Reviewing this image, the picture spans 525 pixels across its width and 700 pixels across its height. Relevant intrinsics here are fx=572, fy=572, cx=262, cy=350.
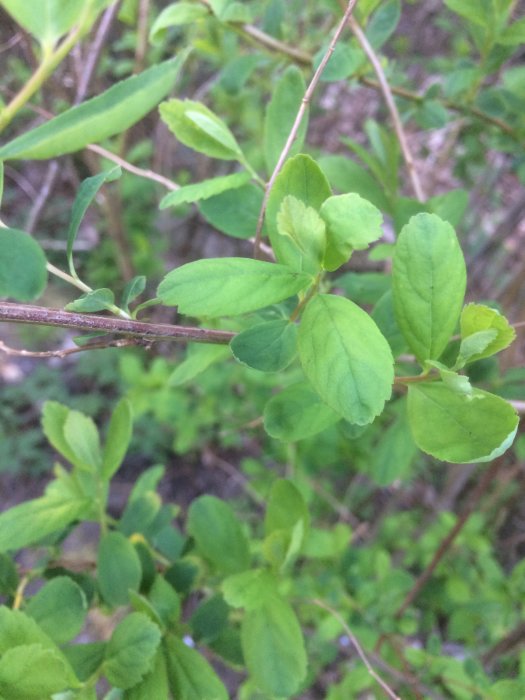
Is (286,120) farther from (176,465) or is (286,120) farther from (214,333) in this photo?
(176,465)

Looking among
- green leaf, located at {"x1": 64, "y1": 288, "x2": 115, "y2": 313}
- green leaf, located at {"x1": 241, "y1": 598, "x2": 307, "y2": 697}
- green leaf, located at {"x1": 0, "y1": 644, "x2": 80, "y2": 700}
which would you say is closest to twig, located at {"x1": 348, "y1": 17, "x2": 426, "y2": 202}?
green leaf, located at {"x1": 64, "y1": 288, "x2": 115, "y2": 313}

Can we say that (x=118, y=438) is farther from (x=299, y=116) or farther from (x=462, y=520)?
(x=462, y=520)

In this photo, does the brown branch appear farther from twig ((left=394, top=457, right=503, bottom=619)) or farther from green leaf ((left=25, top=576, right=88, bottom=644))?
twig ((left=394, top=457, right=503, bottom=619))

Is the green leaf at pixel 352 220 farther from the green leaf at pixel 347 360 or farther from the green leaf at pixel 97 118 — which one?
the green leaf at pixel 97 118

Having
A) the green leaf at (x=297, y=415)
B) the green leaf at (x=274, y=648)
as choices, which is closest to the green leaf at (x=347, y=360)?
the green leaf at (x=297, y=415)

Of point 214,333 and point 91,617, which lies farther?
point 91,617

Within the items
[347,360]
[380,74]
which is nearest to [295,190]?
[347,360]

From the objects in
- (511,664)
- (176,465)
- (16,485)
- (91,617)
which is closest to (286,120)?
(511,664)
